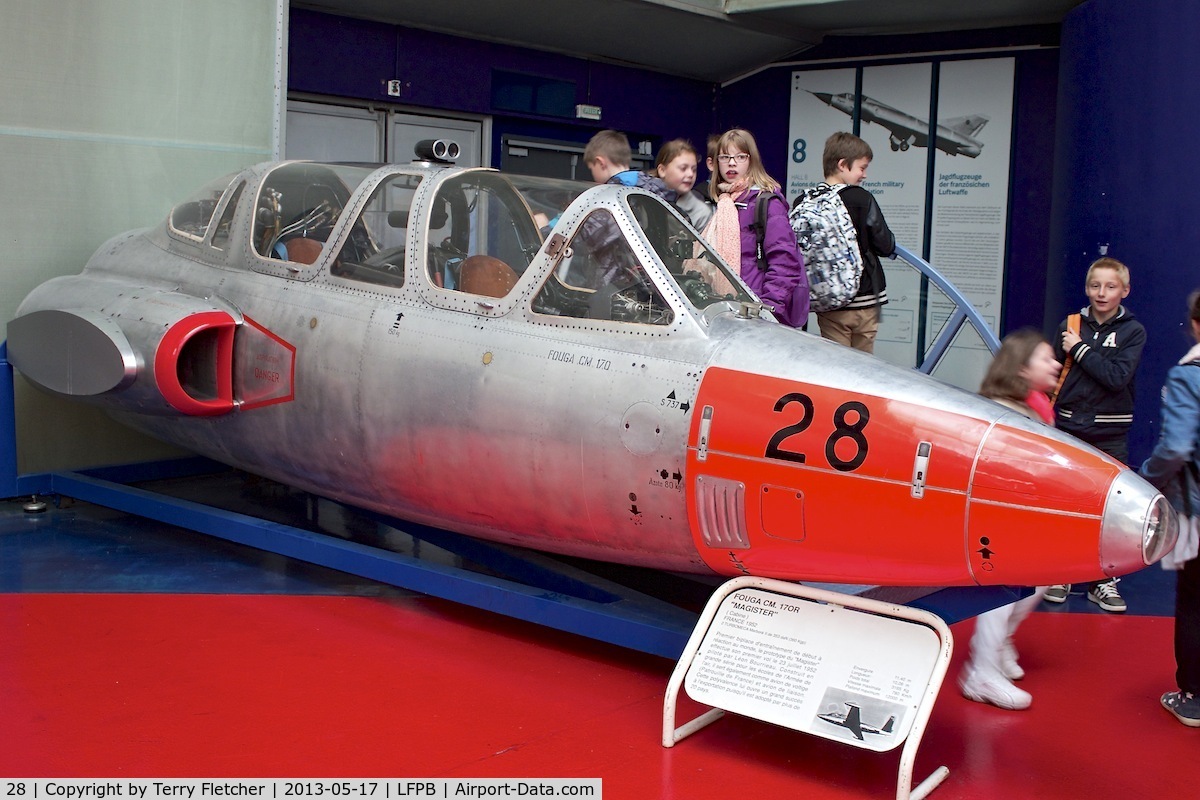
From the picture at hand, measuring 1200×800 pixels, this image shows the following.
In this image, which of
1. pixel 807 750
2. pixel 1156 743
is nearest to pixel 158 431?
pixel 807 750

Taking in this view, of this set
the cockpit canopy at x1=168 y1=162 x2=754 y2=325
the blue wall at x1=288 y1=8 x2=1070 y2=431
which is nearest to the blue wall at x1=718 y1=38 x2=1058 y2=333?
the blue wall at x1=288 y1=8 x2=1070 y2=431

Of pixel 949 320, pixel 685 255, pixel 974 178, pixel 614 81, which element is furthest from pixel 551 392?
pixel 614 81

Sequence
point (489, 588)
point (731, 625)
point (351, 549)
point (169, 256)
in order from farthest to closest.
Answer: point (169, 256) < point (351, 549) < point (489, 588) < point (731, 625)

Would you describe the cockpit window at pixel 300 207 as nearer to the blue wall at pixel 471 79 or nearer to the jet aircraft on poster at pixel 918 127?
the blue wall at pixel 471 79

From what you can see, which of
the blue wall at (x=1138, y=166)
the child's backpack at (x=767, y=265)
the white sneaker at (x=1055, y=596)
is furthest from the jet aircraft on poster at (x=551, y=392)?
the blue wall at (x=1138, y=166)

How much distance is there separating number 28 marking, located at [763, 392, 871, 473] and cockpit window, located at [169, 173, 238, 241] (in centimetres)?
390

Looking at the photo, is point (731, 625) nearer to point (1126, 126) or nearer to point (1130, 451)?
point (1130, 451)

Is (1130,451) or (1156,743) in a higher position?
(1130,451)

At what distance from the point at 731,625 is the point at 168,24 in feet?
19.1

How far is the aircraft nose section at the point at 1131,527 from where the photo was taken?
3598 millimetres

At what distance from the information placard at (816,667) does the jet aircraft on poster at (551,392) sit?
187 millimetres

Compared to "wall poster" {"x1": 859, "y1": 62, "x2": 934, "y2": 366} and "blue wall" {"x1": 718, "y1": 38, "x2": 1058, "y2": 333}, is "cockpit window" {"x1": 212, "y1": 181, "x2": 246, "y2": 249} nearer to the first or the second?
"wall poster" {"x1": 859, "y1": 62, "x2": 934, "y2": 366}

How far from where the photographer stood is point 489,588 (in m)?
5.11

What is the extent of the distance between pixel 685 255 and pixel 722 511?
1.20 m
